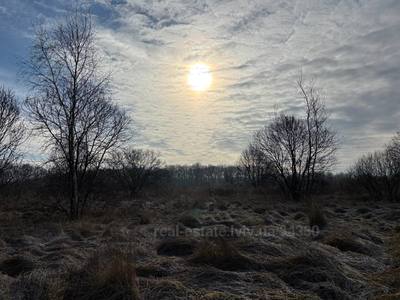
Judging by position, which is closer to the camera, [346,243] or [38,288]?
[38,288]

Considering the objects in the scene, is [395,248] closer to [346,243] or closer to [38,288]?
[346,243]

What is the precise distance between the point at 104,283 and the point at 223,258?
6.88 feet

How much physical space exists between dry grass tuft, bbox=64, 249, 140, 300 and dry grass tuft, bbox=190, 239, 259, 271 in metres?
1.55

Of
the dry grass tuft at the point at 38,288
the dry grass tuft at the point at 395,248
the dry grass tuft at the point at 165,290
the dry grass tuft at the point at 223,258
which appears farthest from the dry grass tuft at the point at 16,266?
the dry grass tuft at the point at 395,248

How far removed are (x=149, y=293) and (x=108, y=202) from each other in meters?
19.2

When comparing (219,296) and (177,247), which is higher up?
(177,247)

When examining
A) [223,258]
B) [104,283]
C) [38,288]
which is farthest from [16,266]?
[223,258]

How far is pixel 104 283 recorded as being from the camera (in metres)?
4.29

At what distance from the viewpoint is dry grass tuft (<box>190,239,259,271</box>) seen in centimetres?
548

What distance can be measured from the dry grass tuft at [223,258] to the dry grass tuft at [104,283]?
60.8 inches

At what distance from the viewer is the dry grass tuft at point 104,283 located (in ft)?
13.5

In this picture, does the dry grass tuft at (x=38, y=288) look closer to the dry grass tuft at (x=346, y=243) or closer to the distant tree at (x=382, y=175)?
the dry grass tuft at (x=346, y=243)

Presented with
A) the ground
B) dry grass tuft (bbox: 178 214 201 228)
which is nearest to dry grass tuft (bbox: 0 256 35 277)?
the ground

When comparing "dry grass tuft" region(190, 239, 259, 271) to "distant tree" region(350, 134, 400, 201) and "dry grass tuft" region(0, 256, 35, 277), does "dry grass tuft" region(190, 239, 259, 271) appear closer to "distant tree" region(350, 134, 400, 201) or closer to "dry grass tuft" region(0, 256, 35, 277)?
"dry grass tuft" region(0, 256, 35, 277)
